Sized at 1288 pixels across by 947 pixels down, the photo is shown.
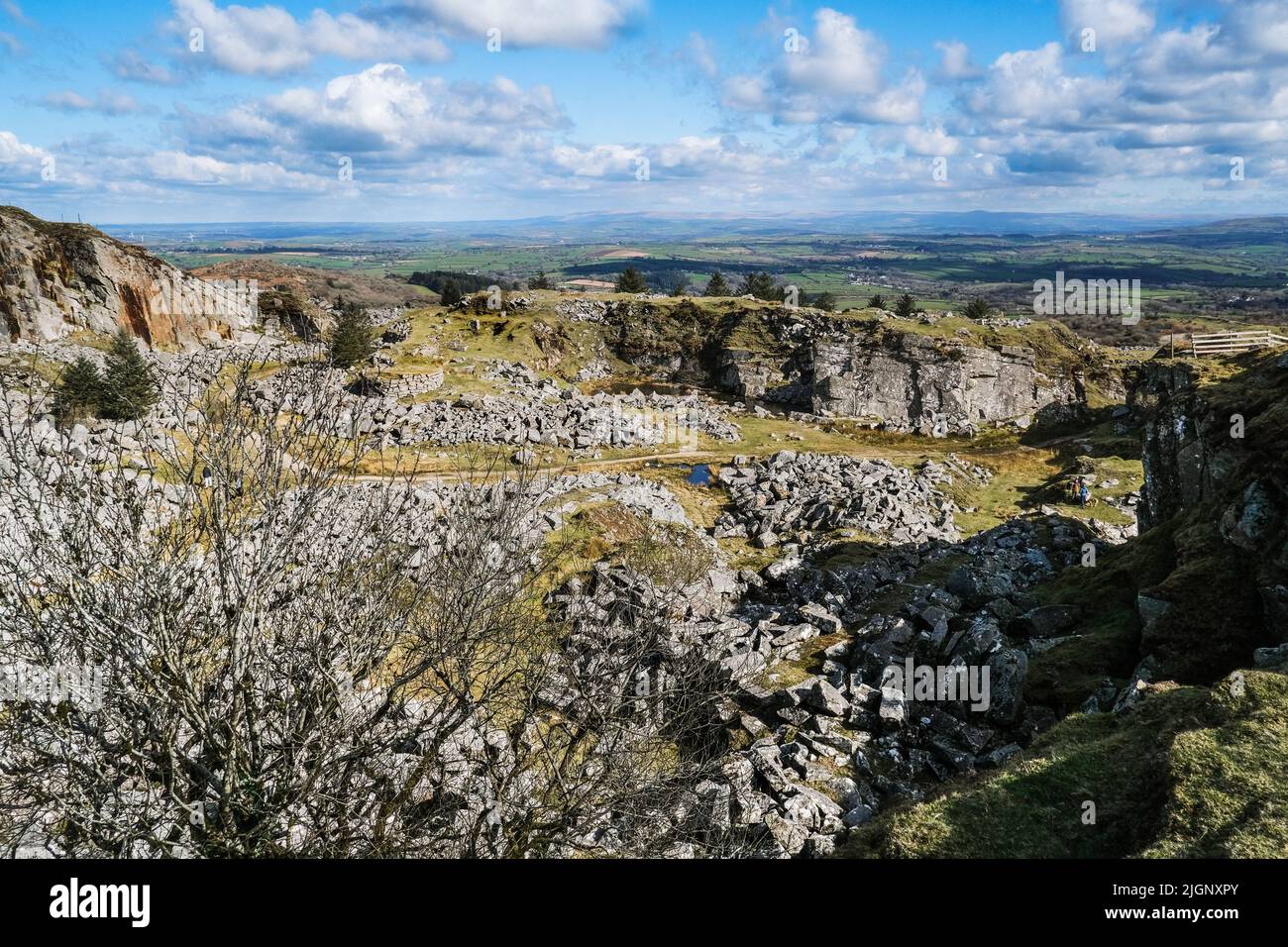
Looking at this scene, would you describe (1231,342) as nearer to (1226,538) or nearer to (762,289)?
(1226,538)

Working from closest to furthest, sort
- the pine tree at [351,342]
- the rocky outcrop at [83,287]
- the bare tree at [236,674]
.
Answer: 1. the bare tree at [236,674]
2. the rocky outcrop at [83,287]
3. the pine tree at [351,342]

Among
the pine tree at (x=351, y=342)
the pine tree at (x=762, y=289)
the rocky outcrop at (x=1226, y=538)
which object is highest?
the pine tree at (x=762, y=289)

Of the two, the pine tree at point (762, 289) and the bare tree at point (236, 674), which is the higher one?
Result: the pine tree at point (762, 289)

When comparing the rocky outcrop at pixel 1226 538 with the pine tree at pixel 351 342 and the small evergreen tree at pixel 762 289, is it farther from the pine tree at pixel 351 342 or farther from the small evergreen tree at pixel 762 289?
the small evergreen tree at pixel 762 289

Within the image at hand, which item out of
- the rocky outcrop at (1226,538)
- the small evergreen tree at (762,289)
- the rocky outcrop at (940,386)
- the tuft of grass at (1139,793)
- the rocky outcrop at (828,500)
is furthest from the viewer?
the small evergreen tree at (762,289)

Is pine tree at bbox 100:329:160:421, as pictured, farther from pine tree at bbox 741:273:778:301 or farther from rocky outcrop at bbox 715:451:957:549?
pine tree at bbox 741:273:778:301

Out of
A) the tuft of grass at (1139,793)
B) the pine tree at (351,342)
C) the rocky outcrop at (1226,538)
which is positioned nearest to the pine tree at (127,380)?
the pine tree at (351,342)

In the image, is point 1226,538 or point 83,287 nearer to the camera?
point 1226,538

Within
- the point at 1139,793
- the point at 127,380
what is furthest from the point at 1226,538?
the point at 127,380

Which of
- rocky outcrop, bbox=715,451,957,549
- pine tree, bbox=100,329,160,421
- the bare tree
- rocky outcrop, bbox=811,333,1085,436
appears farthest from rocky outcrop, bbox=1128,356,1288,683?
rocky outcrop, bbox=811,333,1085,436
